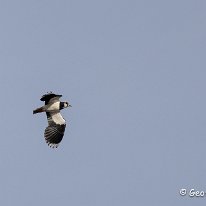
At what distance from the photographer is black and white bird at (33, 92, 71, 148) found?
173375 mm

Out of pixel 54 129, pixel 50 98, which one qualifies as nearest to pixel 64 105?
pixel 50 98

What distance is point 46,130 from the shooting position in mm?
173875

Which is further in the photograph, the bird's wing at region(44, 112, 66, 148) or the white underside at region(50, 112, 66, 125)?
the white underside at region(50, 112, 66, 125)

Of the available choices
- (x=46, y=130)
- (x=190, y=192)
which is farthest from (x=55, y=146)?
(x=190, y=192)

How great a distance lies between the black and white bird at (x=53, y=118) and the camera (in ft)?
569

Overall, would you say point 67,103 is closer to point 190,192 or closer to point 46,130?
point 46,130

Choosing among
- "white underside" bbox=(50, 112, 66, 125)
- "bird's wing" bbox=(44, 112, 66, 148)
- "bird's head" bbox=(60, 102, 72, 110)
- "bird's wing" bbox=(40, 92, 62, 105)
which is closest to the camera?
"bird's wing" bbox=(44, 112, 66, 148)

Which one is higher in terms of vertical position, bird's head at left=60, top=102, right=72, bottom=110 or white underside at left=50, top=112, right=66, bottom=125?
bird's head at left=60, top=102, right=72, bottom=110

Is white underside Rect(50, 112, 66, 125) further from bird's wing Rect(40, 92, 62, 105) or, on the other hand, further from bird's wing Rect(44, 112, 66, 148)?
bird's wing Rect(40, 92, 62, 105)

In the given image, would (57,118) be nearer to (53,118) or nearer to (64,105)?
(53,118)

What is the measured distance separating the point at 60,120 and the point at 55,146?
8.64 ft

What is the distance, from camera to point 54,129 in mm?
174125

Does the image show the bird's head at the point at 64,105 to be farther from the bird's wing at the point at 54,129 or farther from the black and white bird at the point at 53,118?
the bird's wing at the point at 54,129

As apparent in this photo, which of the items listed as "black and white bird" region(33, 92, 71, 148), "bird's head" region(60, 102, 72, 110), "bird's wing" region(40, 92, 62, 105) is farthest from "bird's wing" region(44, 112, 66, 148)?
"bird's wing" region(40, 92, 62, 105)
